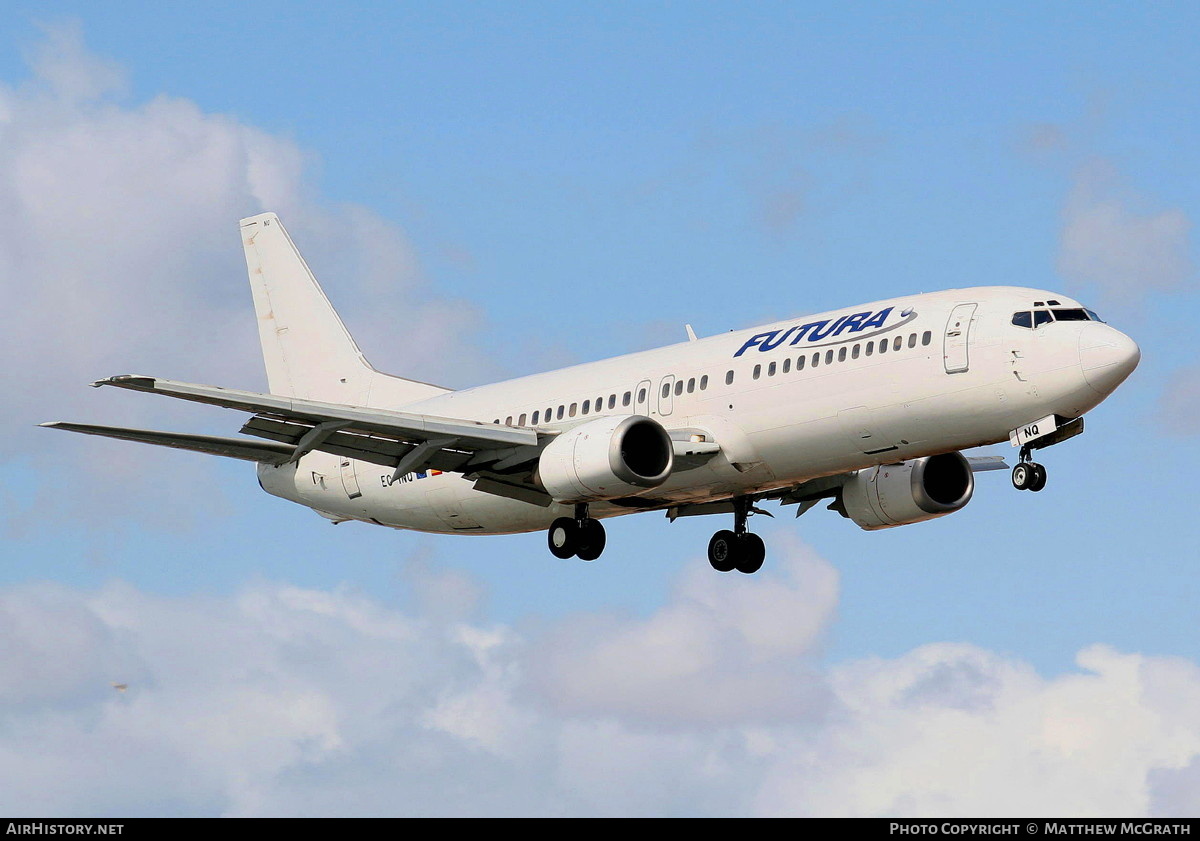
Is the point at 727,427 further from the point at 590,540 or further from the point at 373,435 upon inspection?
the point at 373,435

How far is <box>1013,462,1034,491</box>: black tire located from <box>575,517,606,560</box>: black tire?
10.7 metres

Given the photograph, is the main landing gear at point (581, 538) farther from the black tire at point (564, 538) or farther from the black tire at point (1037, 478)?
the black tire at point (1037, 478)

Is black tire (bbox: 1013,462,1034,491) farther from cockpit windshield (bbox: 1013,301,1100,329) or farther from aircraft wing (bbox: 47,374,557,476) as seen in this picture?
aircraft wing (bbox: 47,374,557,476)

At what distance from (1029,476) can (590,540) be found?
1116cm

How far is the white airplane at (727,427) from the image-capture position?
3619cm

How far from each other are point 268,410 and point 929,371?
14.4 meters

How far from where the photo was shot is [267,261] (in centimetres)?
5556

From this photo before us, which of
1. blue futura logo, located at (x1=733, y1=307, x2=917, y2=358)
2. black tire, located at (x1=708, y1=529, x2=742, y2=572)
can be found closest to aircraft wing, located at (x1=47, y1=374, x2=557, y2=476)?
blue futura logo, located at (x1=733, y1=307, x2=917, y2=358)

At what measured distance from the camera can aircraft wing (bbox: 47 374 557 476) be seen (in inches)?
1516

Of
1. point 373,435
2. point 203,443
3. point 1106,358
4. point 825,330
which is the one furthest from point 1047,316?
point 203,443

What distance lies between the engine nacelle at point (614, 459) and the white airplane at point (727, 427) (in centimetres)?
4
